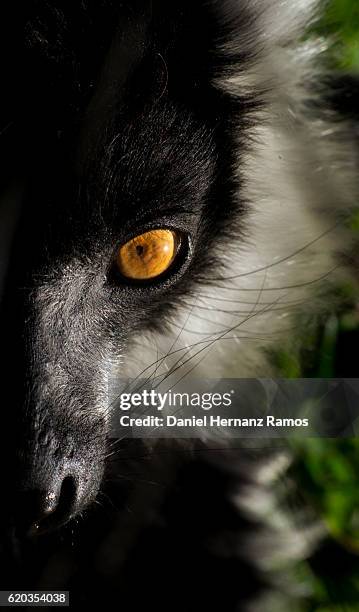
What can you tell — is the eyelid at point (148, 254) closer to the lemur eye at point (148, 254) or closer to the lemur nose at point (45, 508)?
the lemur eye at point (148, 254)

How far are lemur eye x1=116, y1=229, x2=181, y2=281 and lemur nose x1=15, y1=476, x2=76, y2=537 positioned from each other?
24cm

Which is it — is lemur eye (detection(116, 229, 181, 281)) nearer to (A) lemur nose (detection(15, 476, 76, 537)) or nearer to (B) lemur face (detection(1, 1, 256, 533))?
(B) lemur face (detection(1, 1, 256, 533))

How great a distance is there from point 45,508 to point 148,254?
1.00 ft

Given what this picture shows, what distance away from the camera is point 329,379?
42.8 inches

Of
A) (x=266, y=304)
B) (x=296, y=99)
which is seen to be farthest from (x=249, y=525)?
(x=296, y=99)

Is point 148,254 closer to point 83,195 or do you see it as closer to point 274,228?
point 83,195

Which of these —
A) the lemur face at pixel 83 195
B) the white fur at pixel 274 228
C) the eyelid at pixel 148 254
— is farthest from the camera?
the white fur at pixel 274 228

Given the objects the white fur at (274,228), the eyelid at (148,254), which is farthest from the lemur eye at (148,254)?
the white fur at (274,228)

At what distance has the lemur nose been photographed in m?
0.73

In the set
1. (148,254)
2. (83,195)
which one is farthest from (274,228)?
(83,195)

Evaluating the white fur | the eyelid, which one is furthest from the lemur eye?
the white fur

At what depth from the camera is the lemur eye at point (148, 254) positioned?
0.83 m

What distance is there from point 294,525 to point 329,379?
9.2 inches

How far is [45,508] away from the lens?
744 millimetres
